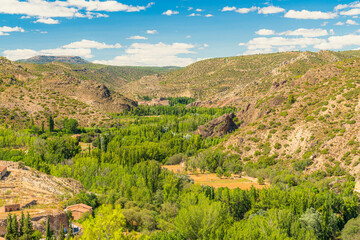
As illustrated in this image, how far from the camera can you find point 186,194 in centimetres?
4994

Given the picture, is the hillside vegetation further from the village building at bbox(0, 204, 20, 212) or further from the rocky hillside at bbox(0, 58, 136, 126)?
the village building at bbox(0, 204, 20, 212)

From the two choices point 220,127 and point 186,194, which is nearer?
point 186,194

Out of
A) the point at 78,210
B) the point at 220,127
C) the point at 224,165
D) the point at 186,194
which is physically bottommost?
the point at 224,165

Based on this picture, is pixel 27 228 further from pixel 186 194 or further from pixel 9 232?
pixel 186 194

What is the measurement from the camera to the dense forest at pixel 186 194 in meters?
35.4

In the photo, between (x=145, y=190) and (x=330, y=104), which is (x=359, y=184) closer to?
(x=330, y=104)

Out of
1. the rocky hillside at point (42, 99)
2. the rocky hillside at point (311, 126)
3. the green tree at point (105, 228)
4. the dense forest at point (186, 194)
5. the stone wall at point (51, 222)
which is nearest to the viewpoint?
the green tree at point (105, 228)

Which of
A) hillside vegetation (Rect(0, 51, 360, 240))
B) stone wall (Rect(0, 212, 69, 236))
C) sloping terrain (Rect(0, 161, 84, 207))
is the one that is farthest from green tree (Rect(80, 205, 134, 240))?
sloping terrain (Rect(0, 161, 84, 207))

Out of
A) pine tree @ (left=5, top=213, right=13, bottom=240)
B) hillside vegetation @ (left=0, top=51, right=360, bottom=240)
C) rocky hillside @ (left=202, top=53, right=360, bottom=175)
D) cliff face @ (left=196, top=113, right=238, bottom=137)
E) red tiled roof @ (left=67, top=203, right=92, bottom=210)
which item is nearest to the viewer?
pine tree @ (left=5, top=213, right=13, bottom=240)

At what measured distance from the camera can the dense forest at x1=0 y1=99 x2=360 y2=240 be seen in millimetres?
35438

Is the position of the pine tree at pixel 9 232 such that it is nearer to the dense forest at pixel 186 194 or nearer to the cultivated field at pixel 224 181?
the dense forest at pixel 186 194

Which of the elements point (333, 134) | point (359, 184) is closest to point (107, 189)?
point (359, 184)

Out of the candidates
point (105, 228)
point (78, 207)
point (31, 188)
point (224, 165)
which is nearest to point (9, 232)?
point (78, 207)

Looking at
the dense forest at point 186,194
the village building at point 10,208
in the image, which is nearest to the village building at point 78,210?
the dense forest at point 186,194
